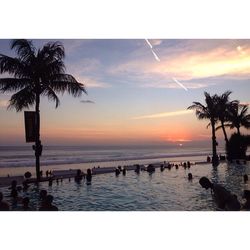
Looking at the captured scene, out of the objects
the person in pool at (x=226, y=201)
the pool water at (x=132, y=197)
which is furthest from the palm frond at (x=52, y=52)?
the person in pool at (x=226, y=201)

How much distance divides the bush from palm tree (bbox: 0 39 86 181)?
57.0ft

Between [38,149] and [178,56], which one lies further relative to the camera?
[38,149]

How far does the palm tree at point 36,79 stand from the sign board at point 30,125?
302 mm

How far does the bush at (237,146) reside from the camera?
94.4 ft

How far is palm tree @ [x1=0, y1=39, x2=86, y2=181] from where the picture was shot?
14688 mm

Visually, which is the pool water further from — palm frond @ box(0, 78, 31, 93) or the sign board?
palm frond @ box(0, 78, 31, 93)

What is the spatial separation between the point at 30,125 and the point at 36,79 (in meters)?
2.49

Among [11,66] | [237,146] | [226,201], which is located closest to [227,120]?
[237,146]

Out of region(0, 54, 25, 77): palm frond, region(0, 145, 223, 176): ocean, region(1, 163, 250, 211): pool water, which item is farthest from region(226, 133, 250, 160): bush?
region(0, 54, 25, 77): palm frond
